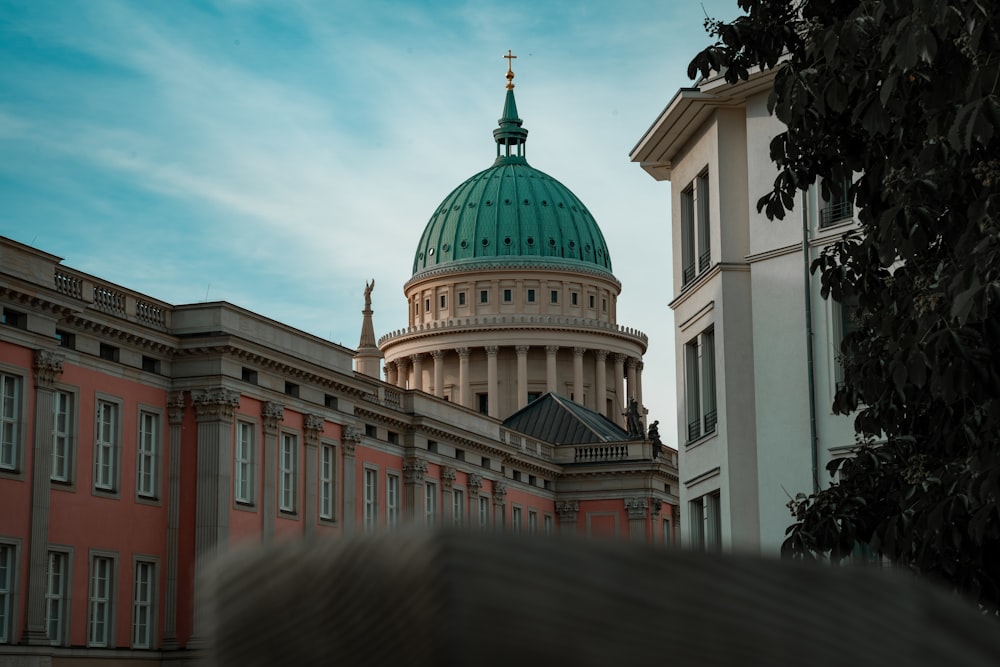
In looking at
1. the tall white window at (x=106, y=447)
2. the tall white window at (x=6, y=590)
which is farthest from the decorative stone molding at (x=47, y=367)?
the tall white window at (x=6, y=590)

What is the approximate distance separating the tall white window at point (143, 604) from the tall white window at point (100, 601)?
1.40 meters

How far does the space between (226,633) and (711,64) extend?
14674mm

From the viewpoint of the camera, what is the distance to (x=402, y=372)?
457 ft

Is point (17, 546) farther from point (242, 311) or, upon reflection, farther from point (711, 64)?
point (711, 64)

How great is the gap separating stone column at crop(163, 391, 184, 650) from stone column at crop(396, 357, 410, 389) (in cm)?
8137

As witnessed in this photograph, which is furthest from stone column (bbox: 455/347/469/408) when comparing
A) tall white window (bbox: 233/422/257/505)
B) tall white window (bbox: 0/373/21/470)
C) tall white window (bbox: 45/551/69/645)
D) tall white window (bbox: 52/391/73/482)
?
tall white window (bbox: 0/373/21/470)

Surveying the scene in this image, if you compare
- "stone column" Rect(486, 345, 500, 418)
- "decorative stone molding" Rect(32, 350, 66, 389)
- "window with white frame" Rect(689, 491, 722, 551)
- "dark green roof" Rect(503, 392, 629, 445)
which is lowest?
"window with white frame" Rect(689, 491, 722, 551)

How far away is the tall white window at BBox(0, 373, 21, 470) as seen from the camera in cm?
4659

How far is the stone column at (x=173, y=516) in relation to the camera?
53844 mm

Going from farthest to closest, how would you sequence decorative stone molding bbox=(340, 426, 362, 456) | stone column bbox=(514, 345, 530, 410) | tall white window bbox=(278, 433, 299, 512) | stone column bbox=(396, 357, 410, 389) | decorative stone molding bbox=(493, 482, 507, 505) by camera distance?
stone column bbox=(396, 357, 410, 389)
stone column bbox=(514, 345, 530, 410)
decorative stone molding bbox=(493, 482, 507, 505)
decorative stone molding bbox=(340, 426, 362, 456)
tall white window bbox=(278, 433, 299, 512)

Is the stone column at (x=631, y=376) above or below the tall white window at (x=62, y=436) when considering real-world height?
above

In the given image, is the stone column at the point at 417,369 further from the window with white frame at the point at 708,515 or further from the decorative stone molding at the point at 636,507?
the window with white frame at the point at 708,515

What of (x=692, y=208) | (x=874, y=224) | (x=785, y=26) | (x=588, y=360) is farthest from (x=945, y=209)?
(x=588, y=360)

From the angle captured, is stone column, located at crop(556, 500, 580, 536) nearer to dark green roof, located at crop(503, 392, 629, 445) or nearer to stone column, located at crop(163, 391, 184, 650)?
dark green roof, located at crop(503, 392, 629, 445)
